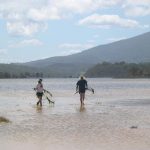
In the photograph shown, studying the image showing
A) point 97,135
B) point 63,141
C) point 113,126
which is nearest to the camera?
point 63,141

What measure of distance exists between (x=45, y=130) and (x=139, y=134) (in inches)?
133

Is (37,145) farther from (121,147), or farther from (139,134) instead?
(139,134)

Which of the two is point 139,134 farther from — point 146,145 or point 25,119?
point 25,119

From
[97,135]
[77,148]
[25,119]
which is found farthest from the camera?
[25,119]

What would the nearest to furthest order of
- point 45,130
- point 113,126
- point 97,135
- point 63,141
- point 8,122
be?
point 63,141 → point 97,135 → point 45,130 → point 113,126 → point 8,122

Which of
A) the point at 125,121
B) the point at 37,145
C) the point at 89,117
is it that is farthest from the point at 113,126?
the point at 37,145

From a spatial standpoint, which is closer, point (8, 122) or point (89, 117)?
point (8, 122)

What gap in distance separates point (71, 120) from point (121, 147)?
7.97m

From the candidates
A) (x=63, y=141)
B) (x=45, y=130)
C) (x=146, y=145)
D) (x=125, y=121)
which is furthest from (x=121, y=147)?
(x=125, y=121)

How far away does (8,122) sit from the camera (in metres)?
21.1

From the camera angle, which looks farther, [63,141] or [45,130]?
[45,130]

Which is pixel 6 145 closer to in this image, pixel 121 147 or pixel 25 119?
pixel 121 147

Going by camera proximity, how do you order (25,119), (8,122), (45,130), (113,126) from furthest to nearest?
(25,119) < (8,122) < (113,126) < (45,130)

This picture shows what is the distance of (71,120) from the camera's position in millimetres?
21781
